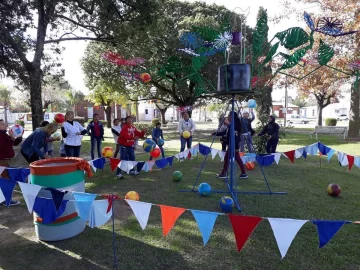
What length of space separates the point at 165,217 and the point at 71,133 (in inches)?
201

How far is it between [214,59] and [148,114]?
43.1 m

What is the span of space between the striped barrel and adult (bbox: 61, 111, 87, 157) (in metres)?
3.24

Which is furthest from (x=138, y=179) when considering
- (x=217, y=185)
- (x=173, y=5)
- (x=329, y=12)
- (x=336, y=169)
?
(x=173, y=5)

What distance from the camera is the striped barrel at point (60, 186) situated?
157 inches

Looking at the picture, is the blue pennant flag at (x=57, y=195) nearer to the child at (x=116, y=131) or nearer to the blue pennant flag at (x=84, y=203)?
the blue pennant flag at (x=84, y=203)

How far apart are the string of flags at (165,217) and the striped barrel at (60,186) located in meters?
0.17

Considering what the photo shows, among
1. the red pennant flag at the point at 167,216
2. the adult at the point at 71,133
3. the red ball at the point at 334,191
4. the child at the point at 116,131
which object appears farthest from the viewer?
the child at the point at 116,131

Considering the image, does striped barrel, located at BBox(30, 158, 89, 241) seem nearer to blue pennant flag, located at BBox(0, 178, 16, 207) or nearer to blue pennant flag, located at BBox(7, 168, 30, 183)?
blue pennant flag, located at BBox(0, 178, 16, 207)

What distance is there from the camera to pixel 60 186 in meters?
4.02

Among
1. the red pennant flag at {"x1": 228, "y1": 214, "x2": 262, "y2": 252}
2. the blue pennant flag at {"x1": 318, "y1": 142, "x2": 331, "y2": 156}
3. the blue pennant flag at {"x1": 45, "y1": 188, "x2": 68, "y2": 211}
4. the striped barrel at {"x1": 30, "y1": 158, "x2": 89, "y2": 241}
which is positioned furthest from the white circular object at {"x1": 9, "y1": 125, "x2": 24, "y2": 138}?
the blue pennant flag at {"x1": 318, "y1": 142, "x2": 331, "y2": 156}

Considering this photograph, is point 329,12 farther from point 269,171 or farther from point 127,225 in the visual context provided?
point 127,225

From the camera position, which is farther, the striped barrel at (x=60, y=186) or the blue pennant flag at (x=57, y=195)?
the striped barrel at (x=60, y=186)

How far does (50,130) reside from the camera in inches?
220

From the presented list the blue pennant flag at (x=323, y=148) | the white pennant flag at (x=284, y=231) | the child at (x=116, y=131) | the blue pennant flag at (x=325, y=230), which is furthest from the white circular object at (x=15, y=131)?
the blue pennant flag at (x=323, y=148)
